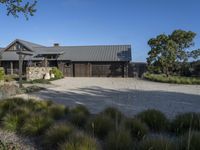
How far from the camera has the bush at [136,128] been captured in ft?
14.3

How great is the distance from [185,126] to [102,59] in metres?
24.4

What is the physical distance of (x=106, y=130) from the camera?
180 inches

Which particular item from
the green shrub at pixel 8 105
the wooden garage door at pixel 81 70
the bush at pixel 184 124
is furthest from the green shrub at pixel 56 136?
the wooden garage door at pixel 81 70

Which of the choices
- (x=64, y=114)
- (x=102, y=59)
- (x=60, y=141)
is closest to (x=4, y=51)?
(x=102, y=59)

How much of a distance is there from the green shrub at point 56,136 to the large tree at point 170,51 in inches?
865

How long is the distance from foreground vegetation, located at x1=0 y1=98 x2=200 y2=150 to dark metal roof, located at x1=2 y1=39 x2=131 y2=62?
76.1 ft

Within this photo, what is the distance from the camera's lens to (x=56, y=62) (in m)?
31.1

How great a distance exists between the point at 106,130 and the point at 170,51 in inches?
851

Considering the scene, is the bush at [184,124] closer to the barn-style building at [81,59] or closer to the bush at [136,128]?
the bush at [136,128]

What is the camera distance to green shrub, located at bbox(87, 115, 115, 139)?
14.8 feet

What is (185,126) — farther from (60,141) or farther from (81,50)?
(81,50)

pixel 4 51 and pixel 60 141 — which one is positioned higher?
pixel 4 51

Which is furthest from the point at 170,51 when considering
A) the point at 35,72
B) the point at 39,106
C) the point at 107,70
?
the point at 39,106

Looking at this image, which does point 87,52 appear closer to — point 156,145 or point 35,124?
point 35,124
